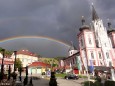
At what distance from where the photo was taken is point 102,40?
81188 mm

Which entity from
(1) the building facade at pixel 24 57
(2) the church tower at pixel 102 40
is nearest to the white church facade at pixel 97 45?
(2) the church tower at pixel 102 40

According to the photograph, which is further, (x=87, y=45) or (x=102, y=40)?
(x=102, y=40)

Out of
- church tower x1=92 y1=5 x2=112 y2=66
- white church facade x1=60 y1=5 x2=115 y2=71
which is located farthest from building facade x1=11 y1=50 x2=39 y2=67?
church tower x1=92 y1=5 x2=112 y2=66

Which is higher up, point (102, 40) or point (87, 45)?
point (102, 40)

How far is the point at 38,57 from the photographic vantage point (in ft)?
390

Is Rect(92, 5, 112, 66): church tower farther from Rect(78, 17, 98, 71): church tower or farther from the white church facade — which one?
Rect(78, 17, 98, 71): church tower

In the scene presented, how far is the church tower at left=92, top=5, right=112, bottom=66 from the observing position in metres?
77.5

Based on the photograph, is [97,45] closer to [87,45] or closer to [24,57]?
[87,45]

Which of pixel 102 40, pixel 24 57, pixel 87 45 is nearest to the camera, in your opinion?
pixel 87 45

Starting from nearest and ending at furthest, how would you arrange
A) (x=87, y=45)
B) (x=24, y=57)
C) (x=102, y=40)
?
(x=87, y=45) < (x=102, y=40) < (x=24, y=57)

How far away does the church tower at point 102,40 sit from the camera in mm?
77500

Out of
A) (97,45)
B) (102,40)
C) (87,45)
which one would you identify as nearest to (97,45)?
(97,45)

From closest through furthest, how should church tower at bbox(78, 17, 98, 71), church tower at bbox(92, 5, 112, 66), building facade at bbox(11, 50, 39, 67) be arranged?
church tower at bbox(78, 17, 98, 71), church tower at bbox(92, 5, 112, 66), building facade at bbox(11, 50, 39, 67)

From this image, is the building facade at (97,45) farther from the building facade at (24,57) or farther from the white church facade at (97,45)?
the building facade at (24,57)
